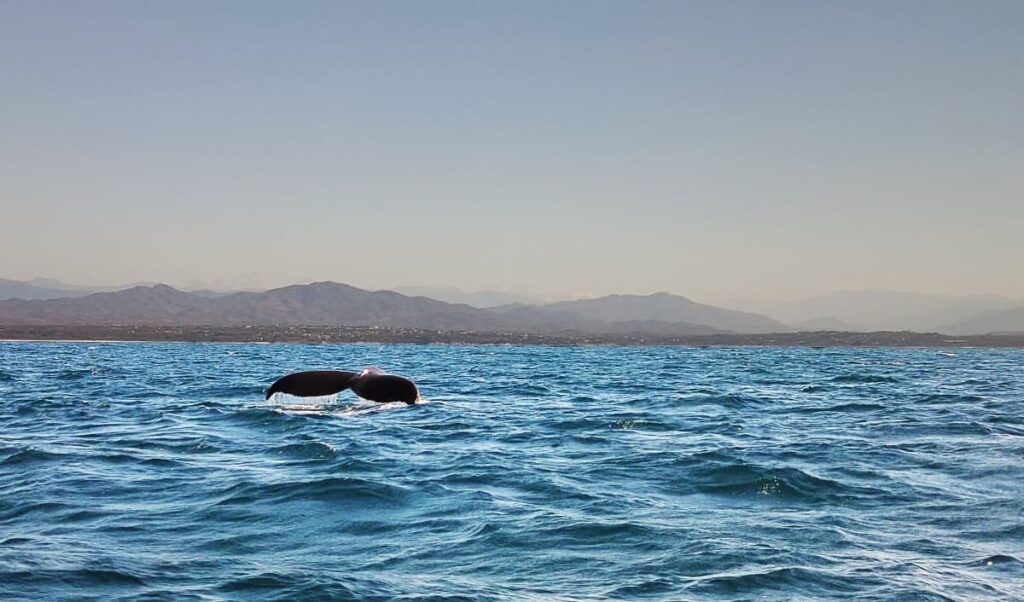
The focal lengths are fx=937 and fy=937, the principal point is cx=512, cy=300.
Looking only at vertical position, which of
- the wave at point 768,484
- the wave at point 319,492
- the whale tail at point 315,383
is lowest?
the wave at point 319,492

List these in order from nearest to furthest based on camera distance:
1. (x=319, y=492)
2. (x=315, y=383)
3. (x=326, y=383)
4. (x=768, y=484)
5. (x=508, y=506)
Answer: (x=508, y=506)
(x=319, y=492)
(x=768, y=484)
(x=326, y=383)
(x=315, y=383)

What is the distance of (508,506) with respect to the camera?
1364cm

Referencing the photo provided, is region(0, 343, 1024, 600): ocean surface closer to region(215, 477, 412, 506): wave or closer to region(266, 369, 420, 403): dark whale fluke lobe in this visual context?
region(215, 477, 412, 506): wave

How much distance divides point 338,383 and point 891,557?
56.0 ft

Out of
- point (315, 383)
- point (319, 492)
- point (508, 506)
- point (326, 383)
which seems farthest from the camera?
point (315, 383)

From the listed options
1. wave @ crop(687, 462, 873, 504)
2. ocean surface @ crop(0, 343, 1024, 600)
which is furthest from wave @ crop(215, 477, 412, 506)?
wave @ crop(687, 462, 873, 504)

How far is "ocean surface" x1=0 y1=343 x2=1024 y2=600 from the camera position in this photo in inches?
380

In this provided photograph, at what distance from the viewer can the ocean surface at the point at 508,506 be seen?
31.7 ft

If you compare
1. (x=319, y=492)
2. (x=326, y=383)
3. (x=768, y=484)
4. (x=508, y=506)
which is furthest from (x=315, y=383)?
(x=768, y=484)

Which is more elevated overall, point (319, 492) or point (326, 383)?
point (326, 383)

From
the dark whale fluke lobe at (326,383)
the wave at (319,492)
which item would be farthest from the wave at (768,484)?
A: the dark whale fluke lobe at (326,383)

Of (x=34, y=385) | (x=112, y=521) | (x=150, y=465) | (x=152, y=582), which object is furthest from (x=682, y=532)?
(x=34, y=385)

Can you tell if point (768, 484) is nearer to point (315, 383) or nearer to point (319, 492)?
point (319, 492)

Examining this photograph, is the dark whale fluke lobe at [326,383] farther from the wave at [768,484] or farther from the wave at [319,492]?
the wave at [768,484]
